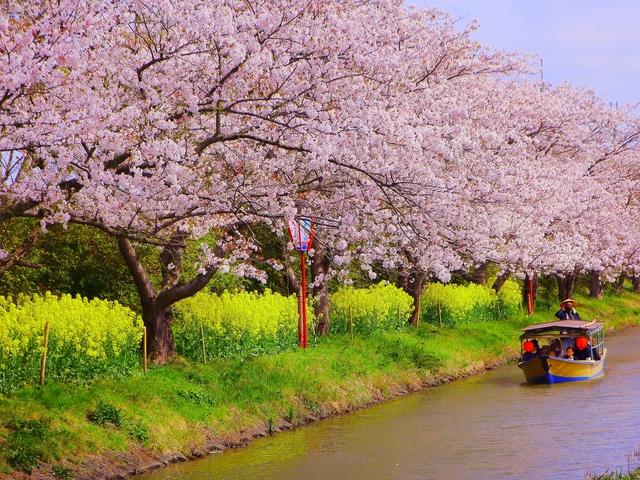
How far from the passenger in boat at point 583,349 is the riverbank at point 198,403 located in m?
3.44

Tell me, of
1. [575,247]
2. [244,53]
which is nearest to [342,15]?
[244,53]

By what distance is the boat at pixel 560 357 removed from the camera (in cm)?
2425

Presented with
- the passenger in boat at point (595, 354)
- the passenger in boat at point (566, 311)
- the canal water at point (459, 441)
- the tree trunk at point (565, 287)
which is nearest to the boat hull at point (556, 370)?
the passenger in boat at point (595, 354)

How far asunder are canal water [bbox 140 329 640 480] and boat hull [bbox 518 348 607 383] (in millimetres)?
1288

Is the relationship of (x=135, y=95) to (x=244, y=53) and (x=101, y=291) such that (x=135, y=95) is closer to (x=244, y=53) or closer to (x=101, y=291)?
(x=244, y=53)

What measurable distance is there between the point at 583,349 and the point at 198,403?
1332 centimetres

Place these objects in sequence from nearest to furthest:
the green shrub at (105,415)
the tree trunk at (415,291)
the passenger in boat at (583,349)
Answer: the green shrub at (105,415), the passenger in boat at (583,349), the tree trunk at (415,291)

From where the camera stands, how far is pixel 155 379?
1666 centimetres

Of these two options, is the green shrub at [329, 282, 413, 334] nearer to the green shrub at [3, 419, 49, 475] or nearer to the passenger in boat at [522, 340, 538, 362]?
the passenger in boat at [522, 340, 538, 362]

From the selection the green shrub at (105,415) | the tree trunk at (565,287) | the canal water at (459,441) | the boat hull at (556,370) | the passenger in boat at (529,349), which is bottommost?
the canal water at (459,441)

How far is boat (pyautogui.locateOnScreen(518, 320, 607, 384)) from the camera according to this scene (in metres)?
24.2

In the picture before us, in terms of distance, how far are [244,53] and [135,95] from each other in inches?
86.8

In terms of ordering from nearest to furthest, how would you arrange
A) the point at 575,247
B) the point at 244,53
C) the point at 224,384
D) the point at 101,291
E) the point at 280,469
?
the point at 244,53 < the point at 280,469 < the point at 224,384 < the point at 101,291 < the point at 575,247

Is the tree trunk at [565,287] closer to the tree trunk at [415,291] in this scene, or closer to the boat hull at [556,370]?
the tree trunk at [415,291]
